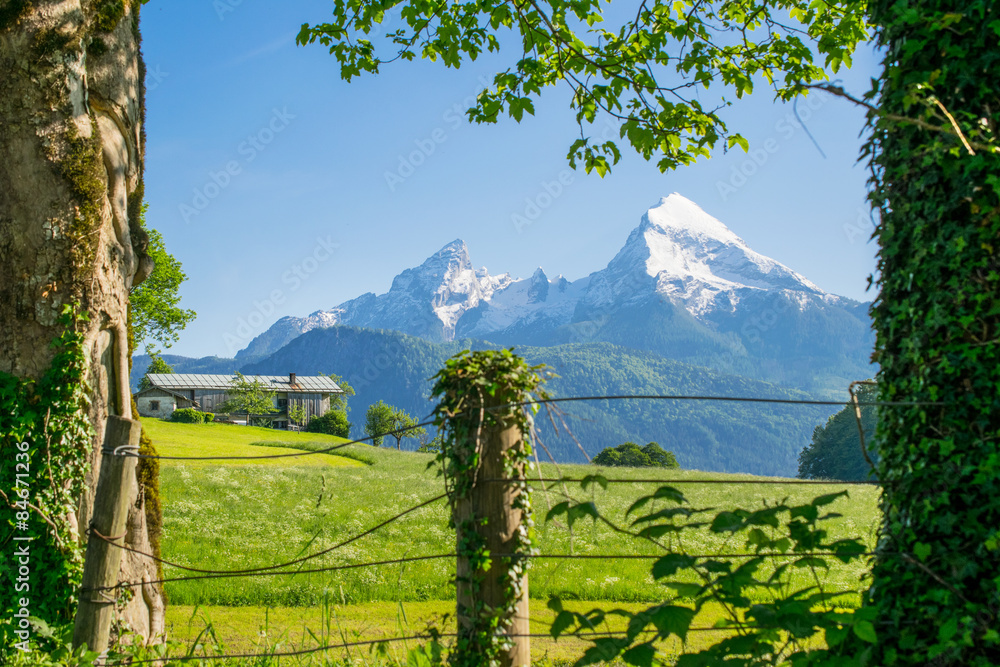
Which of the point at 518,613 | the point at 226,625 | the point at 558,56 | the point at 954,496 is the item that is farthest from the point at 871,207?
the point at 226,625

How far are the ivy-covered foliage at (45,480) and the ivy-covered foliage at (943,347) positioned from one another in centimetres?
494

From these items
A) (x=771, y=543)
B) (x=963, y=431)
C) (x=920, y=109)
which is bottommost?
(x=771, y=543)

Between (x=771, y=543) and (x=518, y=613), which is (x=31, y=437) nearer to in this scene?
(x=518, y=613)

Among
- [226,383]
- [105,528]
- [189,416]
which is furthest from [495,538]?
[226,383]

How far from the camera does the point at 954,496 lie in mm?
2342

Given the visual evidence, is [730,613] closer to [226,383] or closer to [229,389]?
[229,389]

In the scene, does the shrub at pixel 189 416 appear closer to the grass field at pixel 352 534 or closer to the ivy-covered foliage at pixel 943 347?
the grass field at pixel 352 534

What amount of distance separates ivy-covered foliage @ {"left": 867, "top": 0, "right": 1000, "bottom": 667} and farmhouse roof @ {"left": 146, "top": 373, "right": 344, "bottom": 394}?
275 ft

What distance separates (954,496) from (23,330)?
223 inches

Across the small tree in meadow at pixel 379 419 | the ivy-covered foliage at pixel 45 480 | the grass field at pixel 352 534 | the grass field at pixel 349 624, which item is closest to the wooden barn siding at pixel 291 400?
the small tree in meadow at pixel 379 419

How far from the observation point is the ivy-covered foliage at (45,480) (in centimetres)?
433

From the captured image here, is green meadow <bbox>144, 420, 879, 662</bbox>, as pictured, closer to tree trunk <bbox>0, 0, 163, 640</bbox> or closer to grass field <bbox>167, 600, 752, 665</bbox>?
grass field <bbox>167, 600, 752, 665</bbox>

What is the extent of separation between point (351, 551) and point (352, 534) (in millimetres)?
1201

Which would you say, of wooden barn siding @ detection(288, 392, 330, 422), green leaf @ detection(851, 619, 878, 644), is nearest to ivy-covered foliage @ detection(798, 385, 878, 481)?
green leaf @ detection(851, 619, 878, 644)
